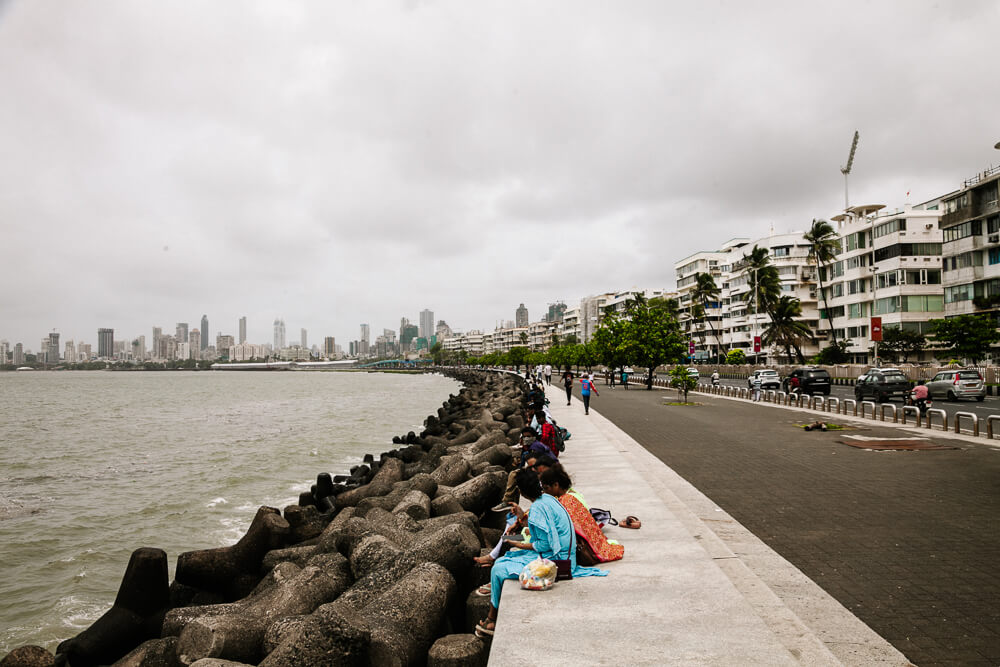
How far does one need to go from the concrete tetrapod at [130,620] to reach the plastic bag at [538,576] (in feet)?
14.5

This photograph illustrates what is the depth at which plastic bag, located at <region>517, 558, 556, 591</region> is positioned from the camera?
16.1 ft

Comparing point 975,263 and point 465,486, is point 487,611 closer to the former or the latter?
point 465,486

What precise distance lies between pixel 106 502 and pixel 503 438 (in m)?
10.4

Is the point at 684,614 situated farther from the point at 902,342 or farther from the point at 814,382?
the point at 902,342

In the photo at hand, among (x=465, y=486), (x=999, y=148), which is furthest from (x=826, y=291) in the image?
(x=465, y=486)

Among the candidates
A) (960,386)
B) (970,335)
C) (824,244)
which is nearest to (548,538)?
(960,386)

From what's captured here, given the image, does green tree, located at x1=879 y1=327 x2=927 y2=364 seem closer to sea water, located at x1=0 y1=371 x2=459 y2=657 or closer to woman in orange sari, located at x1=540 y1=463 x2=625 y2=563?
sea water, located at x1=0 y1=371 x2=459 y2=657

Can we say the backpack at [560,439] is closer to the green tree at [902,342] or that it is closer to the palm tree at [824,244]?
the green tree at [902,342]

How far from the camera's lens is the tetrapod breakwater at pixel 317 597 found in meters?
4.53

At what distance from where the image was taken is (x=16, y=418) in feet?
145

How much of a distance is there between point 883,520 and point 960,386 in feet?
81.0

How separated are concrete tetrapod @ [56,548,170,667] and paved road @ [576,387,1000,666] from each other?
22.1ft

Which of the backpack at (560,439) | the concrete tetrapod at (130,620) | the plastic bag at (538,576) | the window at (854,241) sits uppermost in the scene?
the window at (854,241)

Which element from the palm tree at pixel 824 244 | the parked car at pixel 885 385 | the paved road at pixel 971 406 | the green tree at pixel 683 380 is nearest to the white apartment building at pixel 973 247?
the palm tree at pixel 824 244
